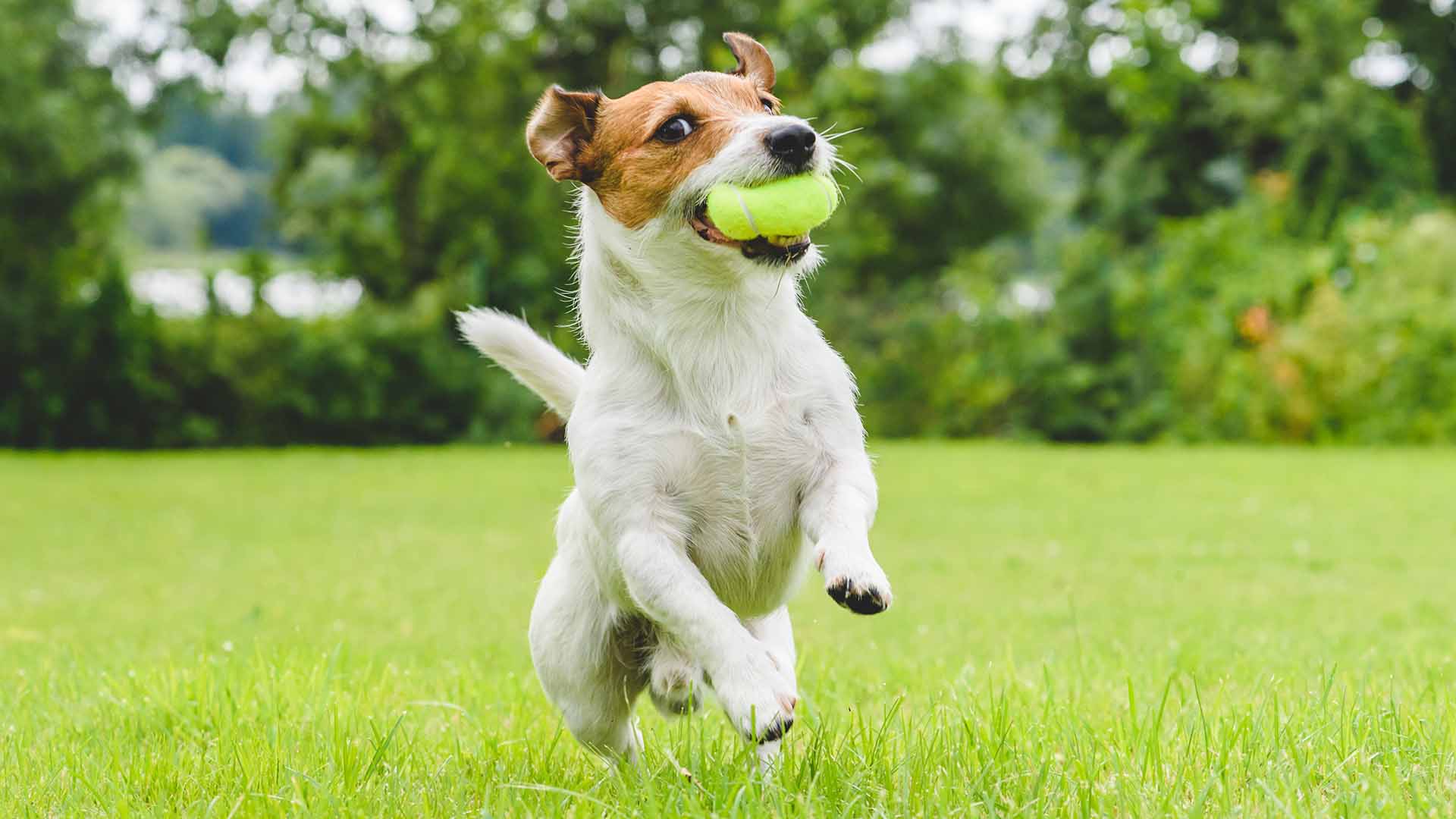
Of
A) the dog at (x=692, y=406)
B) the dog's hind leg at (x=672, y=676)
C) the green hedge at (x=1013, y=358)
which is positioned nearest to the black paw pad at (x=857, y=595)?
the dog at (x=692, y=406)

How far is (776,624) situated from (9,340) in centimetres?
1906

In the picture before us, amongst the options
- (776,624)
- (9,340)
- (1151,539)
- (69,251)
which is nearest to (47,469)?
(9,340)

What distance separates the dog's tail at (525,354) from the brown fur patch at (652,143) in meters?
0.60

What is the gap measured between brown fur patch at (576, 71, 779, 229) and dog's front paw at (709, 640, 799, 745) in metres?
1.10

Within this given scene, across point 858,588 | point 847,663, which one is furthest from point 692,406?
point 847,663

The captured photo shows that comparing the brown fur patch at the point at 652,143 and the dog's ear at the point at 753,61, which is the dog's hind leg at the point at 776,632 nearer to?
the brown fur patch at the point at 652,143

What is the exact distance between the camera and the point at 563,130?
3.47m

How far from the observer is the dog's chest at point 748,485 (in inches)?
126

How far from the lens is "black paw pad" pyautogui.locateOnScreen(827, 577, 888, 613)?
8.98 ft

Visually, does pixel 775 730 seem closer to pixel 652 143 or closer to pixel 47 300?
pixel 652 143

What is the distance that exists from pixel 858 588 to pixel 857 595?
Answer: 16mm

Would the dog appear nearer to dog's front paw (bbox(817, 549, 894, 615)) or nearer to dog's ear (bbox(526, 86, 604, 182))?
dog's ear (bbox(526, 86, 604, 182))

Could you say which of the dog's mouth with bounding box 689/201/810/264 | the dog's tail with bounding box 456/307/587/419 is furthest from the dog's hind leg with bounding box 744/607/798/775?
the dog's mouth with bounding box 689/201/810/264

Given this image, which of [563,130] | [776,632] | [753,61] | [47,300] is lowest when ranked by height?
[47,300]
